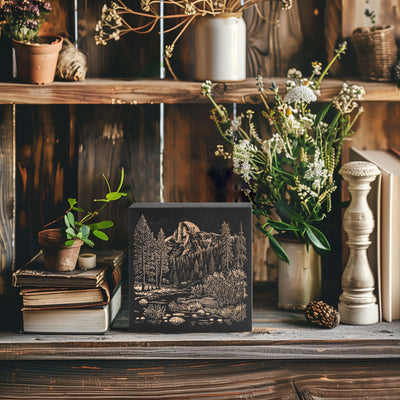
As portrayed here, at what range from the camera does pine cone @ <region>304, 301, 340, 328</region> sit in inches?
52.4

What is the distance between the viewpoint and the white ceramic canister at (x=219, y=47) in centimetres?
141

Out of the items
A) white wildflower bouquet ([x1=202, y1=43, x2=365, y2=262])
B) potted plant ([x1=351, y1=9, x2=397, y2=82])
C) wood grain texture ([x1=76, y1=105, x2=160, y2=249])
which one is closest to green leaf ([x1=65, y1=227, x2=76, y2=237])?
wood grain texture ([x1=76, y1=105, x2=160, y2=249])

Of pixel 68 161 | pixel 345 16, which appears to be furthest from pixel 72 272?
pixel 345 16

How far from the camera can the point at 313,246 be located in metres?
1.43

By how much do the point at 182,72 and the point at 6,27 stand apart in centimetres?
43

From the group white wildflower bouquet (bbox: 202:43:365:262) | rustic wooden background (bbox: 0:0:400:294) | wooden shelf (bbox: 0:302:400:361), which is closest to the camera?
wooden shelf (bbox: 0:302:400:361)

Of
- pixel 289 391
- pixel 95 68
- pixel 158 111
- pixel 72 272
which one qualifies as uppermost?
pixel 95 68

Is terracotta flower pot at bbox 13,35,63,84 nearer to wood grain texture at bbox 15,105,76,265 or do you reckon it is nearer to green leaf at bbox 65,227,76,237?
wood grain texture at bbox 15,105,76,265

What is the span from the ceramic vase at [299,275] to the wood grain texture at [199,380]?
0.20m

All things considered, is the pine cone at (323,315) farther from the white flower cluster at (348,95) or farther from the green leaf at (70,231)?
the green leaf at (70,231)

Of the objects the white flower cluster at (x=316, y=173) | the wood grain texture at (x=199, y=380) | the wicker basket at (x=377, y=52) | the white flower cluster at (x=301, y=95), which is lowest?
the wood grain texture at (x=199, y=380)

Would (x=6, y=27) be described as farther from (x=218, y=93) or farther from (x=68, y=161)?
(x=218, y=93)

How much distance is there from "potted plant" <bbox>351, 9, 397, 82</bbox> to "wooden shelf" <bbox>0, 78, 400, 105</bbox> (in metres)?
0.03

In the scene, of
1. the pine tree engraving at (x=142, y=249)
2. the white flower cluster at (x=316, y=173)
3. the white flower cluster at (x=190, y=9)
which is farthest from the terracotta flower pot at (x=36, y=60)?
the white flower cluster at (x=316, y=173)
